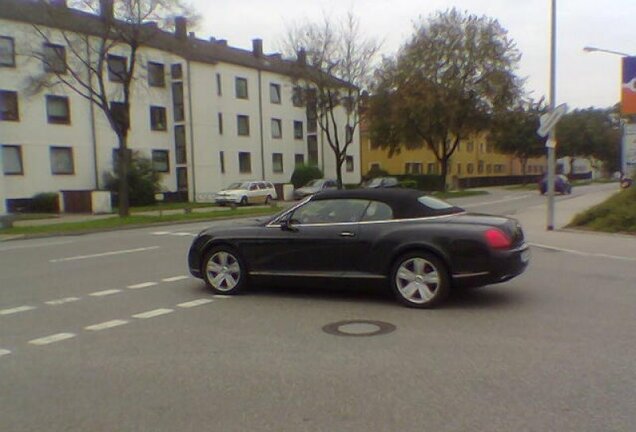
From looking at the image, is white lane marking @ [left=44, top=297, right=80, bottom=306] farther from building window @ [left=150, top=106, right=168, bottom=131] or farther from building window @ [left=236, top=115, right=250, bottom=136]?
building window @ [left=236, top=115, right=250, bottom=136]

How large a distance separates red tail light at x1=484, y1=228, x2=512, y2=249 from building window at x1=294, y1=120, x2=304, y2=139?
49.2 metres

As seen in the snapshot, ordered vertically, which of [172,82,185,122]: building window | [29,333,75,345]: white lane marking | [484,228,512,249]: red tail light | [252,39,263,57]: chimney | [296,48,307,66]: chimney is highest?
[252,39,263,57]: chimney

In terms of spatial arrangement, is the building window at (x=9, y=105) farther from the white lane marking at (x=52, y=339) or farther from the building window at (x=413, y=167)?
the building window at (x=413, y=167)

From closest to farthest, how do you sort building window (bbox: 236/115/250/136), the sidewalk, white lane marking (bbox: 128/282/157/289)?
A: white lane marking (bbox: 128/282/157/289), the sidewalk, building window (bbox: 236/115/250/136)

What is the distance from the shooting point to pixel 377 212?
7730mm

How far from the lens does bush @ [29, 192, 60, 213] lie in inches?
1355

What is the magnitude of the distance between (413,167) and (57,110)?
150ft

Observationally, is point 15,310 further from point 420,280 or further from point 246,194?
point 246,194

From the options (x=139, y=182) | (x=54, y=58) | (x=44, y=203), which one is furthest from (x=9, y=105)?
(x=54, y=58)

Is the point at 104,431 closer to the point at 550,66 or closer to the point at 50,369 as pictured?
the point at 50,369

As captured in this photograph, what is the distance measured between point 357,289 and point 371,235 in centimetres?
74

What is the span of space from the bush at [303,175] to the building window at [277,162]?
7.38 feet

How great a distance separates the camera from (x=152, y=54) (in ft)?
137

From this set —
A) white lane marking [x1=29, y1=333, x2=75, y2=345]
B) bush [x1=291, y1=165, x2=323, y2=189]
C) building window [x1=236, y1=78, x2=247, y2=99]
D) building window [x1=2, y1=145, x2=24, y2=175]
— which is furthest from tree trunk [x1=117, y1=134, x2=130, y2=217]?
bush [x1=291, y1=165, x2=323, y2=189]
